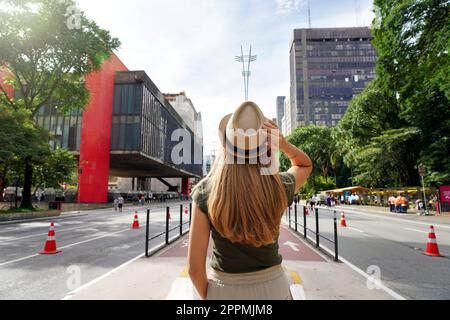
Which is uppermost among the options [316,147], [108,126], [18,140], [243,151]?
[108,126]

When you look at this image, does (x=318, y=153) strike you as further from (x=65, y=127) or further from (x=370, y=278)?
(x=370, y=278)

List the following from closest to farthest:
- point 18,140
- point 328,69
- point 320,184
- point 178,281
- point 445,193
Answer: point 178,281, point 18,140, point 445,193, point 320,184, point 328,69

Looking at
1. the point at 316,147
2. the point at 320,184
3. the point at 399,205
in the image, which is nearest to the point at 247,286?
the point at 399,205

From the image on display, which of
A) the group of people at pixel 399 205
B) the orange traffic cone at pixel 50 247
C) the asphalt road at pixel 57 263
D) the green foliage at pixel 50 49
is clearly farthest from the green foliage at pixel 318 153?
the orange traffic cone at pixel 50 247

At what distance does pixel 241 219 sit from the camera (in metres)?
1.40

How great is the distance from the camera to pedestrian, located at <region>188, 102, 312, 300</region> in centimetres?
140

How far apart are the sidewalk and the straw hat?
2314mm

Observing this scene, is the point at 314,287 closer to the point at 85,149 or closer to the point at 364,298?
the point at 364,298

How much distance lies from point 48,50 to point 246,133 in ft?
90.5

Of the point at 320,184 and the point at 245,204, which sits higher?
the point at 320,184

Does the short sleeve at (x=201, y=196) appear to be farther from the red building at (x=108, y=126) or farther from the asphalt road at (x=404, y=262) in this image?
the red building at (x=108, y=126)

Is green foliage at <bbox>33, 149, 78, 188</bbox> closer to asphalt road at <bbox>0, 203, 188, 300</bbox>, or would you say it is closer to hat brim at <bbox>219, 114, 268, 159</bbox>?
asphalt road at <bbox>0, 203, 188, 300</bbox>

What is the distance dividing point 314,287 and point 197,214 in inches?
165

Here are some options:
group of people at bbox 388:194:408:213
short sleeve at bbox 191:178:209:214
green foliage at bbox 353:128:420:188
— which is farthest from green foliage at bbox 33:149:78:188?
green foliage at bbox 353:128:420:188
